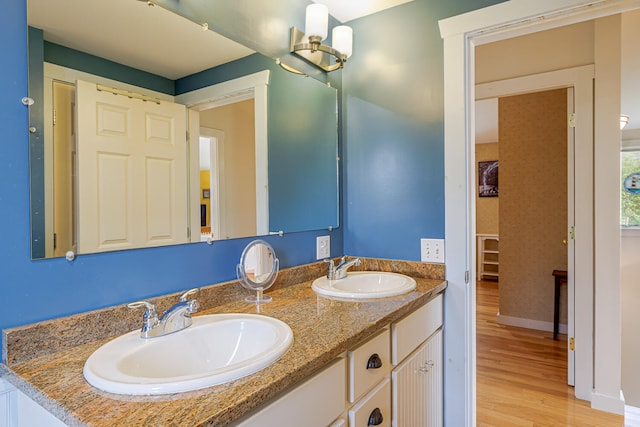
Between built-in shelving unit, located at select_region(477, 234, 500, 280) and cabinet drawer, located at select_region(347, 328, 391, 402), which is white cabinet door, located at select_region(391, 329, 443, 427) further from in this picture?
built-in shelving unit, located at select_region(477, 234, 500, 280)

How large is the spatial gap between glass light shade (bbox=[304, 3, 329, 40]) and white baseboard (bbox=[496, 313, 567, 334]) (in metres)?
3.39

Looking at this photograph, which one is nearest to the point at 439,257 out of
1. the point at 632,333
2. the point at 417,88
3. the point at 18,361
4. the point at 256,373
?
the point at 417,88

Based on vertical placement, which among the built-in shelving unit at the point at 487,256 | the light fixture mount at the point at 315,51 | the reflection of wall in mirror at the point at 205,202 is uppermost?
the light fixture mount at the point at 315,51

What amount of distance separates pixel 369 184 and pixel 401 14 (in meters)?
0.87

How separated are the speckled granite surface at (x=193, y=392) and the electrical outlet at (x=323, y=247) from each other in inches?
17.3

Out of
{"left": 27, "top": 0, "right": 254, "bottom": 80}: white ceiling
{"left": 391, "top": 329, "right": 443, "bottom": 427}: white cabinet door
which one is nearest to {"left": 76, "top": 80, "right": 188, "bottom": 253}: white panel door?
{"left": 27, "top": 0, "right": 254, "bottom": 80}: white ceiling

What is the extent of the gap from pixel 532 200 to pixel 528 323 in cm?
123

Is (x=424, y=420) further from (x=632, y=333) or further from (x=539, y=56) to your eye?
(x=632, y=333)

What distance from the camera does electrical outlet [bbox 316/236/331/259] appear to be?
1849mm

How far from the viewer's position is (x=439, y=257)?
1.72 meters

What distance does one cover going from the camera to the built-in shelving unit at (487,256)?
599 centimetres

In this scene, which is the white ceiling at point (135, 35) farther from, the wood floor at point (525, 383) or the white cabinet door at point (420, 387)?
the wood floor at point (525, 383)

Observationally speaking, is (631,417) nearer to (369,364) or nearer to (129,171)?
(369,364)

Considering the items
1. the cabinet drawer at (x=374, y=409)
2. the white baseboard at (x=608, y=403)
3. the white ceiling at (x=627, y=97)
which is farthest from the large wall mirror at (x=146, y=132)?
the white ceiling at (x=627, y=97)
